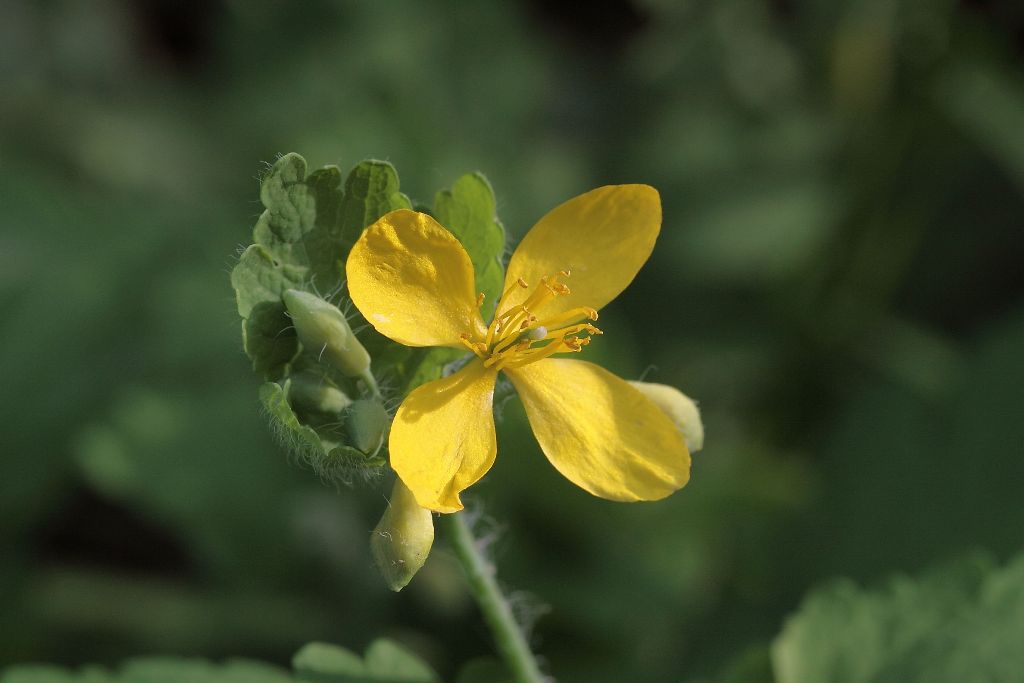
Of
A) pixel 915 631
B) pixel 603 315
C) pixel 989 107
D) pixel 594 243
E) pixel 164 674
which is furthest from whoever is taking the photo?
pixel 989 107

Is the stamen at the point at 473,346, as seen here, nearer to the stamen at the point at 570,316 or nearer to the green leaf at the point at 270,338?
the stamen at the point at 570,316

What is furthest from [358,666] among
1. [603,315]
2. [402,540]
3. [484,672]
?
[603,315]

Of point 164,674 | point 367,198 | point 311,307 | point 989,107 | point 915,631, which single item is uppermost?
point 989,107

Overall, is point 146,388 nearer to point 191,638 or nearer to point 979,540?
point 191,638

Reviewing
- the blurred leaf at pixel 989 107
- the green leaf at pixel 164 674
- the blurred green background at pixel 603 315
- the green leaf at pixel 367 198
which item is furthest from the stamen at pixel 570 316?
the blurred leaf at pixel 989 107

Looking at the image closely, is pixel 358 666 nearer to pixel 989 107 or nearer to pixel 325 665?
pixel 325 665

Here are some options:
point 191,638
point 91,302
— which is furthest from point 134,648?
point 91,302
